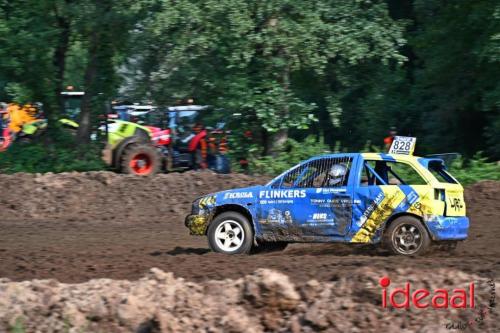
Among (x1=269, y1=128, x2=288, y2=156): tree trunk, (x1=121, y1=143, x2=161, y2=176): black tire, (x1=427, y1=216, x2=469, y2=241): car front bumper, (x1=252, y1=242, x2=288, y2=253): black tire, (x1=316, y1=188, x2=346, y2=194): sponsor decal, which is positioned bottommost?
(x1=252, y1=242, x2=288, y2=253): black tire

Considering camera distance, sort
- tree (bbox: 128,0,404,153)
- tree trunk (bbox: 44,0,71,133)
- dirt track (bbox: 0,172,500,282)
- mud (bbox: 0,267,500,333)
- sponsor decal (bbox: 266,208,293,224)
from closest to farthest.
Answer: mud (bbox: 0,267,500,333) < dirt track (bbox: 0,172,500,282) < sponsor decal (bbox: 266,208,293,224) < tree (bbox: 128,0,404,153) < tree trunk (bbox: 44,0,71,133)

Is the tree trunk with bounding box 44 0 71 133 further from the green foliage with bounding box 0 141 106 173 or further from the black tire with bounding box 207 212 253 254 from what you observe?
the black tire with bounding box 207 212 253 254

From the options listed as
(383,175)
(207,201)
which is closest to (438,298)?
(383,175)

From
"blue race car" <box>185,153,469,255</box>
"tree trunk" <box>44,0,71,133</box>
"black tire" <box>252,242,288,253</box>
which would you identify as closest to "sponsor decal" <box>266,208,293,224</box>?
"blue race car" <box>185,153,469,255</box>

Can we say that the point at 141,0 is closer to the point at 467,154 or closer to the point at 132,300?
the point at 467,154

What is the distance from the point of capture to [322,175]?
1311cm

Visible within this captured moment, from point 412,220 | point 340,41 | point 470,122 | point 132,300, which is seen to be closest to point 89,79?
point 340,41

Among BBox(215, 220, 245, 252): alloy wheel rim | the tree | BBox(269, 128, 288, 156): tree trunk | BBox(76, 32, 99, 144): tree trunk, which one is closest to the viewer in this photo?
BBox(215, 220, 245, 252): alloy wheel rim

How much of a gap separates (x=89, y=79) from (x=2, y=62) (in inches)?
124

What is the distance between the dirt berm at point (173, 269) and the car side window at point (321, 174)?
41.5 inches

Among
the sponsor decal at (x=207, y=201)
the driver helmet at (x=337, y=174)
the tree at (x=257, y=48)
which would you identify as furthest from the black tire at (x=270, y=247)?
the tree at (x=257, y=48)

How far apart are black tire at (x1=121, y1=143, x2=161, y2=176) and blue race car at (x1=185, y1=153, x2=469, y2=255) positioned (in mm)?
11085

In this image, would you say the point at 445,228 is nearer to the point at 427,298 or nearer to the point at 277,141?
the point at 427,298

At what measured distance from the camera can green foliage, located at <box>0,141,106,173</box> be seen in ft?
82.4
